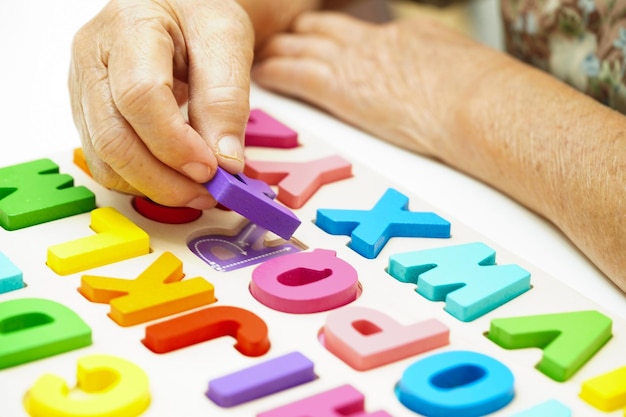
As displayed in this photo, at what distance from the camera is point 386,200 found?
1019 mm

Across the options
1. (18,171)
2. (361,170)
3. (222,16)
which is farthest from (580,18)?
(18,171)

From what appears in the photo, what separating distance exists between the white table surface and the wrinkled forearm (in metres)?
0.02

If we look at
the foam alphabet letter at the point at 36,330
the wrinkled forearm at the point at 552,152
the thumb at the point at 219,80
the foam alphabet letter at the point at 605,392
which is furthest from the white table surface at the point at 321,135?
the foam alphabet letter at the point at 36,330

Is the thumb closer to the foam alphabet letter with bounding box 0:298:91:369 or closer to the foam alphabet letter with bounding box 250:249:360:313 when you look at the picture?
the foam alphabet letter with bounding box 250:249:360:313

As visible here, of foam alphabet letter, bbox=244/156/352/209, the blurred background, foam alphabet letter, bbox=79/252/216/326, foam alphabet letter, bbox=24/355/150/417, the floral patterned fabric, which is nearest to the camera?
foam alphabet letter, bbox=24/355/150/417

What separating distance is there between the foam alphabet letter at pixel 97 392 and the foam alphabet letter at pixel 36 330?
0.03 meters

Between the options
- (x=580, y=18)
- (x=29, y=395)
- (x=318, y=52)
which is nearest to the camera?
(x=29, y=395)

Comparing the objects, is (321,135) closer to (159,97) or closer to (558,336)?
(159,97)

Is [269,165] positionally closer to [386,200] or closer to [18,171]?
[386,200]

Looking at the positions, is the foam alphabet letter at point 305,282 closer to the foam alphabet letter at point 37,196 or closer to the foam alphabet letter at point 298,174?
the foam alphabet letter at point 298,174

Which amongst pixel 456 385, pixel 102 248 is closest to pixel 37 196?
pixel 102 248

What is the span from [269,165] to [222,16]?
18 centimetres

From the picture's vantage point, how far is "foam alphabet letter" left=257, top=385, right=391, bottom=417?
0.69 m

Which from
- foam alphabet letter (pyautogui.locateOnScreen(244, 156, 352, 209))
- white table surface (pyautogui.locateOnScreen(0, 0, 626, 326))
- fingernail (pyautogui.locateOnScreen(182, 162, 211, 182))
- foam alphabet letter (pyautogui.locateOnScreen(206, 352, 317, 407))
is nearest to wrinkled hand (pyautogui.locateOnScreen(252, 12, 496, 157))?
white table surface (pyautogui.locateOnScreen(0, 0, 626, 326))
